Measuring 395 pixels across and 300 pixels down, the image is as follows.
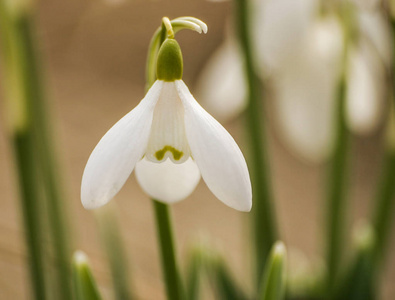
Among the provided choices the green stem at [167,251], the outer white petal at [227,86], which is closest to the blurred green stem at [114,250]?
the outer white petal at [227,86]

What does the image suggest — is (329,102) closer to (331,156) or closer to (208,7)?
(331,156)

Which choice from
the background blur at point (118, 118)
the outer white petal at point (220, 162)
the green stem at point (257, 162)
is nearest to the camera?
the outer white petal at point (220, 162)

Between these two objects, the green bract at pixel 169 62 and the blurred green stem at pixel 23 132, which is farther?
the blurred green stem at pixel 23 132

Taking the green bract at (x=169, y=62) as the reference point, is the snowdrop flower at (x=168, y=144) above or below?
below

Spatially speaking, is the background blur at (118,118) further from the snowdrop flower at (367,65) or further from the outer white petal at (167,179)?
the outer white petal at (167,179)

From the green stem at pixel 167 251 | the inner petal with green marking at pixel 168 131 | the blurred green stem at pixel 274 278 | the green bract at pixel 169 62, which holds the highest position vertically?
the green bract at pixel 169 62

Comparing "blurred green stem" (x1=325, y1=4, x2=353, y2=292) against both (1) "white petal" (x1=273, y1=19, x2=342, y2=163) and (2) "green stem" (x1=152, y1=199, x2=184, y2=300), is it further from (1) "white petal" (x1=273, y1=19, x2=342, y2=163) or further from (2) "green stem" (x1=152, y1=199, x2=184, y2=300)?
(2) "green stem" (x1=152, y1=199, x2=184, y2=300)

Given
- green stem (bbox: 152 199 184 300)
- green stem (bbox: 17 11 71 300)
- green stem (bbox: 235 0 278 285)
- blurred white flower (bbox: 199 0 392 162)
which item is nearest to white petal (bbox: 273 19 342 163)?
blurred white flower (bbox: 199 0 392 162)
